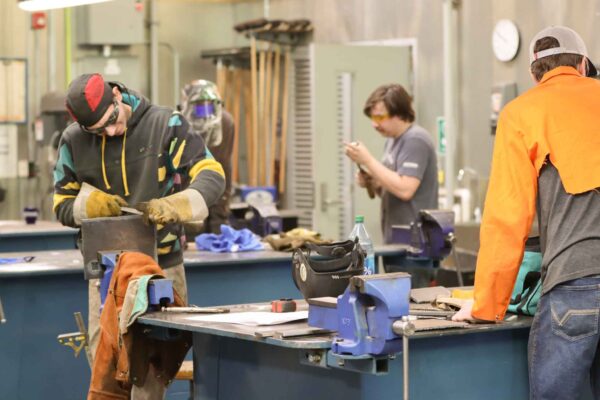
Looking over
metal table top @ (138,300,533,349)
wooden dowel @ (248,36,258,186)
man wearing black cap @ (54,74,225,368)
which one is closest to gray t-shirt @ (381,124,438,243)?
man wearing black cap @ (54,74,225,368)

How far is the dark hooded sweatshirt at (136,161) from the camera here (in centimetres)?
442


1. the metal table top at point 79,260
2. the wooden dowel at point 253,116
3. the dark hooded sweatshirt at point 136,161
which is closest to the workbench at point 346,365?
the dark hooded sweatshirt at point 136,161

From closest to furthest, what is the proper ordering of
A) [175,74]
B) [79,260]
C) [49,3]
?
1. [79,260]
2. [49,3]
3. [175,74]

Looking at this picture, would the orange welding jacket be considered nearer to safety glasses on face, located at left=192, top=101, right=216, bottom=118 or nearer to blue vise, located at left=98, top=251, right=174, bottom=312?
blue vise, located at left=98, top=251, right=174, bottom=312

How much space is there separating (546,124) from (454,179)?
4.68 m

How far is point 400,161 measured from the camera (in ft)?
19.6

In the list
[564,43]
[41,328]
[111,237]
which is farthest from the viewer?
[41,328]

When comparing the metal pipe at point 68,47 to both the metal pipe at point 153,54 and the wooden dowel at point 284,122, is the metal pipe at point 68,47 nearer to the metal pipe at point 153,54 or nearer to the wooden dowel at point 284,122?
the metal pipe at point 153,54

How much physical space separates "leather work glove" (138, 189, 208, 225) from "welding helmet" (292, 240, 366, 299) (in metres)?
0.71

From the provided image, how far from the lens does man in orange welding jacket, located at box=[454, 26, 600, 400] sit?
3.20 m

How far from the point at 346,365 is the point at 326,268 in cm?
56

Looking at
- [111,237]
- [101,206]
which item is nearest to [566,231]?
[111,237]

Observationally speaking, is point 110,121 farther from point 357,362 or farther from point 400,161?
point 400,161

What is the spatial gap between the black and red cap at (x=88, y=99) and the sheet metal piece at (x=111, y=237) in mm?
394
